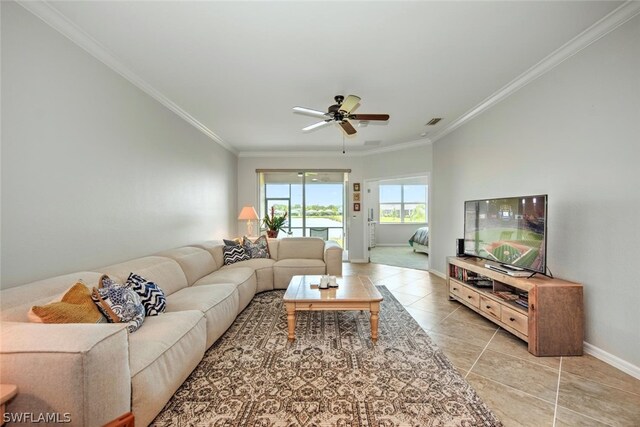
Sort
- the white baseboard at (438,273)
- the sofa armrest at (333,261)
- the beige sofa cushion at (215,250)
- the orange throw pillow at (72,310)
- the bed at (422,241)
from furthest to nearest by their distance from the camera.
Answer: the bed at (422,241) → the white baseboard at (438,273) → the sofa armrest at (333,261) → the beige sofa cushion at (215,250) → the orange throw pillow at (72,310)

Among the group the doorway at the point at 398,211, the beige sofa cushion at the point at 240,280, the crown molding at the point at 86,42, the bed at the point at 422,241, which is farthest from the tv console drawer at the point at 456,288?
the doorway at the point at 398,211

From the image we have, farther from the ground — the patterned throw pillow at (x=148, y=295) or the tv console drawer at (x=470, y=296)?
the patterned throw pillow at (x=148, y=295)

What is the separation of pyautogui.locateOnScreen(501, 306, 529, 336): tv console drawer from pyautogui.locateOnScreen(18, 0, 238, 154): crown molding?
438 cm

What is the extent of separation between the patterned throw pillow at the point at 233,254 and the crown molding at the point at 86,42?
2172 mm

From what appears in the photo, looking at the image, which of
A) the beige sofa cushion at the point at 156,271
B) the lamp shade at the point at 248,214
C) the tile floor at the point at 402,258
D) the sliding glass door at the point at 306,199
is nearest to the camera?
the beige sofa cushion at the point at 156,271

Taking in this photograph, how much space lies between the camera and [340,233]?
22.5ft

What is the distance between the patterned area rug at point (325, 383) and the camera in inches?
61.5

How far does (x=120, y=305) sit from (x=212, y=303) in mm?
737

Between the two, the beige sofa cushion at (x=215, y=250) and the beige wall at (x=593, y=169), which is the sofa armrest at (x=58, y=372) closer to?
the beige sofa cushion at (x=215, y=250)

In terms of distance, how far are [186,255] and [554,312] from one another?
3.74 m

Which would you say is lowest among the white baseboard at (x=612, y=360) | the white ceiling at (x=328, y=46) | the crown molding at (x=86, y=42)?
the white baseboard at (x=612, y=360)

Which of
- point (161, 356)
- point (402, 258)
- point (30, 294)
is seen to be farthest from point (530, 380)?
point (402, 258)

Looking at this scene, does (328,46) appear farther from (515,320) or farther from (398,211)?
(398,211)

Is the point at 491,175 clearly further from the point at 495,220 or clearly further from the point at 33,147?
the point at 33,147
